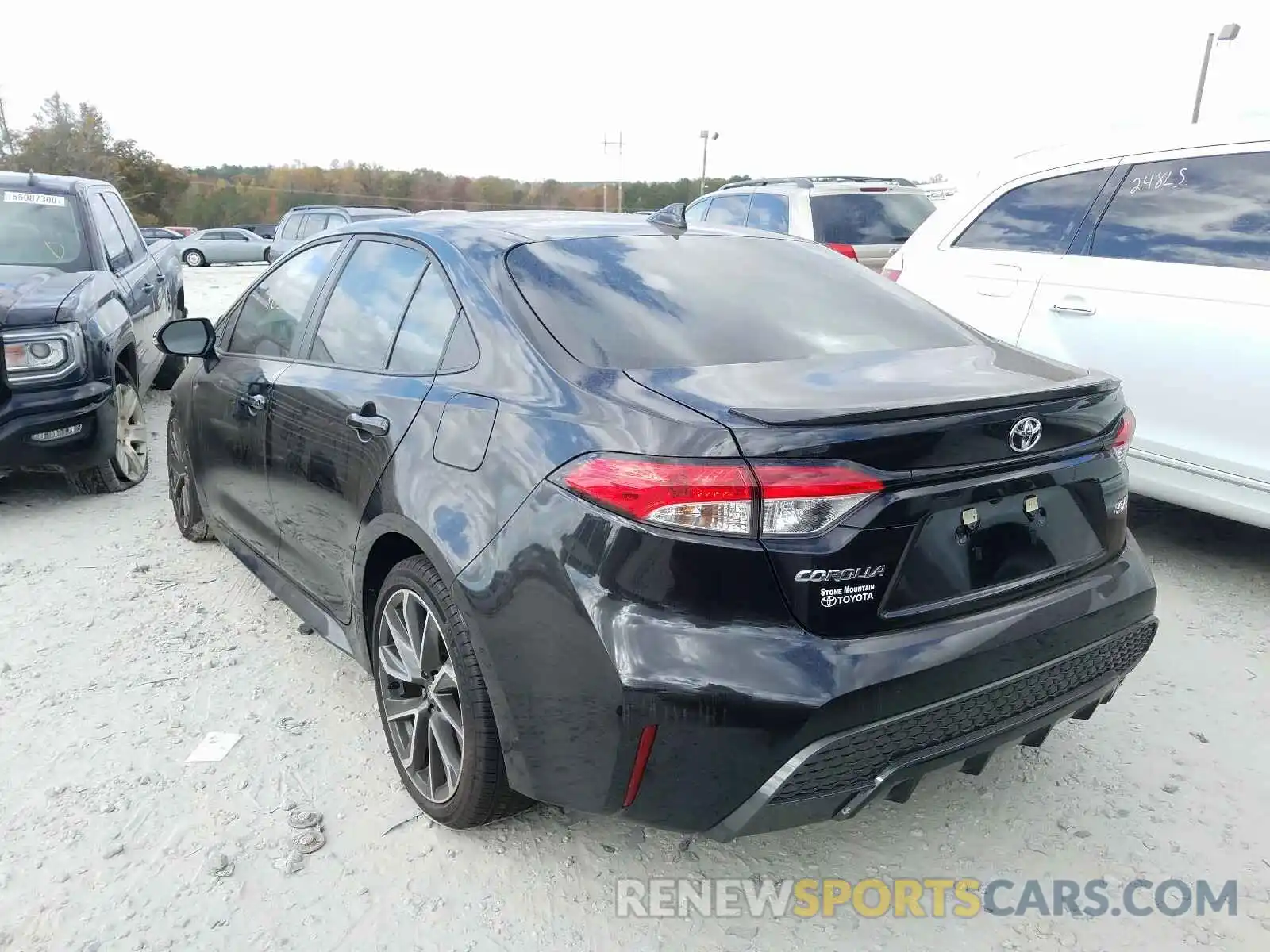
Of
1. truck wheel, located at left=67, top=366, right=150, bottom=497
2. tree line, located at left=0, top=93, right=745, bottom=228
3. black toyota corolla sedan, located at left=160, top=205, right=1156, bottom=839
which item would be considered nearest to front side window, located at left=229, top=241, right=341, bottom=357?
black toyota corolla sedan, located at left=160, top=205, right=1156, bottom=839

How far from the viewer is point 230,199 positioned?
59500mm

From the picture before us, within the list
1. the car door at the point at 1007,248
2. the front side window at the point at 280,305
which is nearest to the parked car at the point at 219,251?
the front side window at the point at 280,305

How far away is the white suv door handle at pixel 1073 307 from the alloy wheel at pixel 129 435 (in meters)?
5.04

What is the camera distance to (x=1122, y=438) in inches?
97.4

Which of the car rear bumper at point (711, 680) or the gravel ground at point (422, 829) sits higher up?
the car rear bumper at point (711, 680)

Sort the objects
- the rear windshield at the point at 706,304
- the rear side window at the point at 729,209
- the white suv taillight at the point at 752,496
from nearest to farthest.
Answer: the white suv taillight at the point at 752,496 < the rear windshield at the point at 706,304 < the rear side window at the point at 729,209

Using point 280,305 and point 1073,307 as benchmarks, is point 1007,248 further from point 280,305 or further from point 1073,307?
point 280,305

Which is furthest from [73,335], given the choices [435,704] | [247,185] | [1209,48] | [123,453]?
[247,185]

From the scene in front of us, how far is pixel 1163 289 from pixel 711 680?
318 centimetres

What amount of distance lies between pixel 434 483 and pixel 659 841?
113 centimetres

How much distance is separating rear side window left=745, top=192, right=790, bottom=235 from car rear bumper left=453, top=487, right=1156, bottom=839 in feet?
22.2

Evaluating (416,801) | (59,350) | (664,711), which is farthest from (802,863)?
(59,350)

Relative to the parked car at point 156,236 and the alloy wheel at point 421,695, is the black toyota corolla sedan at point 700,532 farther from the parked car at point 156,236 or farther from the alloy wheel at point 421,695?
the parked car at point 156,236

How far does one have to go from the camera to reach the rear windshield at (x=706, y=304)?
239cm
